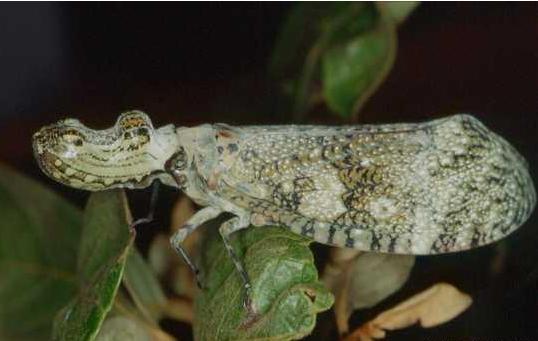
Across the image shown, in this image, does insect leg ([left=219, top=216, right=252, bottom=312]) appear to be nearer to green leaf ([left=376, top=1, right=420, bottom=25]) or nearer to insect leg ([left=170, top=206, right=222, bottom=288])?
insect leg ([left=170, top=206, right=222, bottom=288])

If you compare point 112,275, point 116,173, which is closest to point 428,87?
point 116,173

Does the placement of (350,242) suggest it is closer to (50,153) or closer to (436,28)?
(50,153)

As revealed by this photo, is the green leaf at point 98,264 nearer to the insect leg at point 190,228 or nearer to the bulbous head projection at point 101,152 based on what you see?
the bulbous head projection at point 101,152

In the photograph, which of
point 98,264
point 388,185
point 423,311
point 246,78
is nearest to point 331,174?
point 388,185

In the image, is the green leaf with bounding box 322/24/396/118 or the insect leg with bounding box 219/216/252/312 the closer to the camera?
the insect leg with bounding box 219/216/252/312

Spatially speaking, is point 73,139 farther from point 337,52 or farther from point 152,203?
point 337,52

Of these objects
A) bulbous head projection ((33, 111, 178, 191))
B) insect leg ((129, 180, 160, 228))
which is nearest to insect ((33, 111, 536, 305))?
bulbous head projection ((33, 111, 178, 191))
